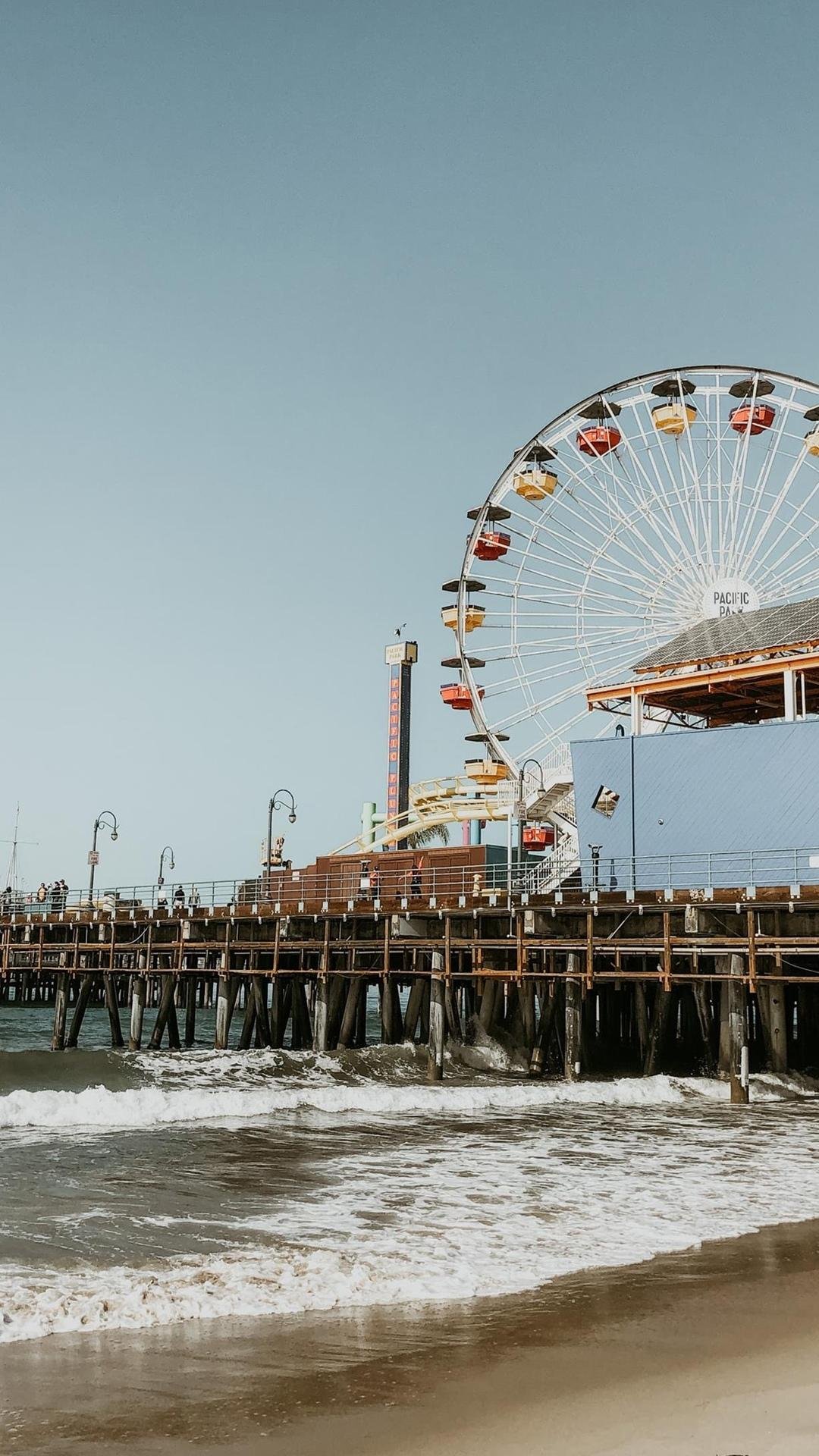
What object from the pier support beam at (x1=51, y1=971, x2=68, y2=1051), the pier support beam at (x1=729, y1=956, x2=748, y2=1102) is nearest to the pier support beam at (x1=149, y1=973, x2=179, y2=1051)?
the pier support beam at (x1=51, y1=971, x2=68, y2=1051)

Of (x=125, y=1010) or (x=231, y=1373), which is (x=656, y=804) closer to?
(x=231, y=1373)

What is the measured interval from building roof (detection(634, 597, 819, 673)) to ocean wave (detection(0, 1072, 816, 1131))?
11457 mm

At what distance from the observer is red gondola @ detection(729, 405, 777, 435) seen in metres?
39.1

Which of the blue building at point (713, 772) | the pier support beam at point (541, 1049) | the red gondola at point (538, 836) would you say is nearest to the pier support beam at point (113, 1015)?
the red gondola at point (538, 836)

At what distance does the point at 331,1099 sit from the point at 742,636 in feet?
57.7

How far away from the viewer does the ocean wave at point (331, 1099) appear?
72.3 feet

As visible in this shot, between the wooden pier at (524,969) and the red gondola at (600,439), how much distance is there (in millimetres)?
18116

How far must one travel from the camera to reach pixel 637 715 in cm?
3403

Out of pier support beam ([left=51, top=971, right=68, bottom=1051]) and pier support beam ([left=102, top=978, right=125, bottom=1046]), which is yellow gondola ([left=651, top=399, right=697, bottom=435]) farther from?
pier support beam ([left=51, top=971, right=68, bottom=1051])

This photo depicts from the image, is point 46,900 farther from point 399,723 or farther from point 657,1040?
point 657,1040

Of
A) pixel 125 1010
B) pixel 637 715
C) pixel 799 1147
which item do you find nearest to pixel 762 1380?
pixel 799 1147

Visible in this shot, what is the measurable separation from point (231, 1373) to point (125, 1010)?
7500cm

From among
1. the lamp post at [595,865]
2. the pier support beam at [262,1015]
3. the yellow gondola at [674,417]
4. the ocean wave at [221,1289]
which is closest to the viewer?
the ocean wave at [221,1289]

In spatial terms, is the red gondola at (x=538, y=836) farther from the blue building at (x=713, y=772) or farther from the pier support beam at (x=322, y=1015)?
the pier support beam at (x=322, y=1015)
